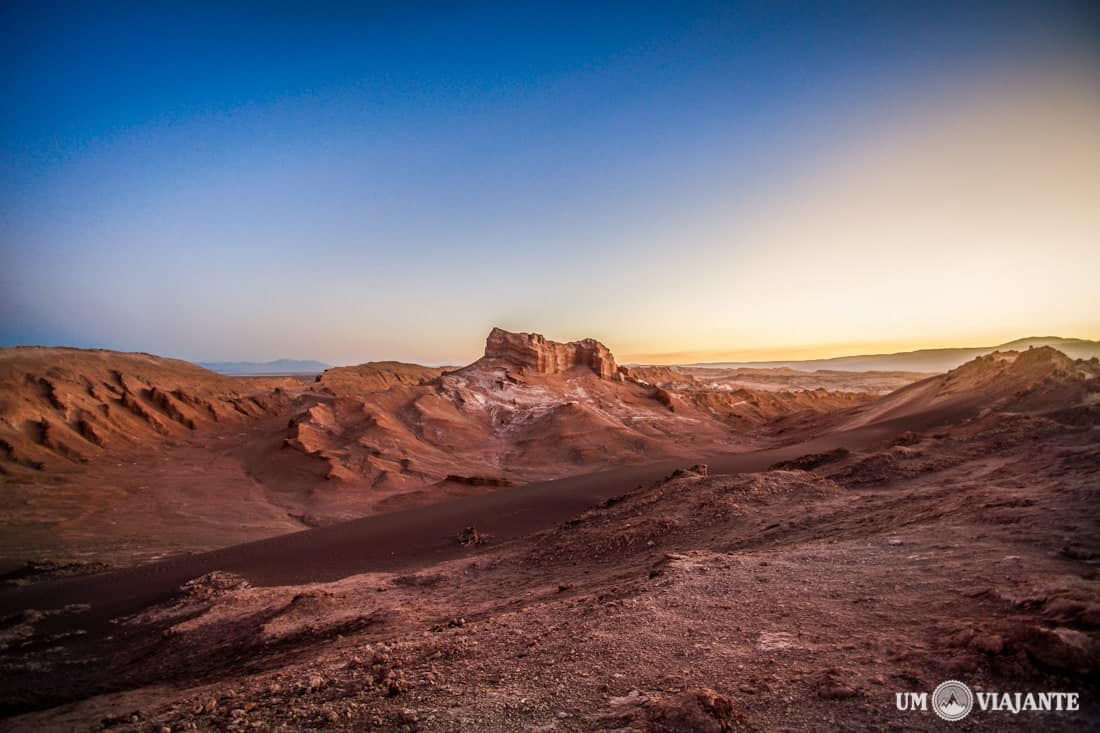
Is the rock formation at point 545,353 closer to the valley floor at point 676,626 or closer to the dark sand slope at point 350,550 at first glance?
the dark sand slope at point 350,550

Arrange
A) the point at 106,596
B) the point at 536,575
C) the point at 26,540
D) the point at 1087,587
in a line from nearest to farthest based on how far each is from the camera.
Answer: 1. the point at 1087,587
2. the point at 536,575
3. the point at 106,596
4. the point at 26,540

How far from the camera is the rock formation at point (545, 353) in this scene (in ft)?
156

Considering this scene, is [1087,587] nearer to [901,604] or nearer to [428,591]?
[901,604]

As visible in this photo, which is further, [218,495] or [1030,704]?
[218,495]

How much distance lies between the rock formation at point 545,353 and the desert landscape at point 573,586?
67.6 ft

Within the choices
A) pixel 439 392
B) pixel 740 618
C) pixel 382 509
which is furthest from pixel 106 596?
pixel 439 392

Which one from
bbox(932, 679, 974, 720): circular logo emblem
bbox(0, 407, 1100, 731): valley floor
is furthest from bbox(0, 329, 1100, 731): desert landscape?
bbox(932, 679, 974, 720): circular logo emblem

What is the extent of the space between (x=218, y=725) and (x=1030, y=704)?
6.34 m

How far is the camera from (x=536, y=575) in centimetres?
1027

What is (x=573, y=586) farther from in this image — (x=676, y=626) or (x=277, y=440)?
(x=277, y=440)

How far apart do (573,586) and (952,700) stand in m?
5.72

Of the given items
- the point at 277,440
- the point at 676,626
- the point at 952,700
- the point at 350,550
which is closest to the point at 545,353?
the point at 277,440

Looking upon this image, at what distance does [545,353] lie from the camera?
48.7m

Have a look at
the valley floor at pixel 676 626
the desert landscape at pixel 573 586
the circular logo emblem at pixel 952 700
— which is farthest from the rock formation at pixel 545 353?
the circular logo emblem at pixel 952 700
